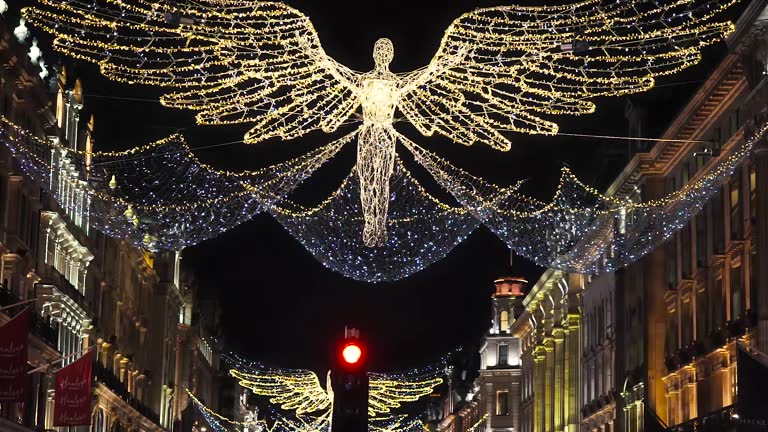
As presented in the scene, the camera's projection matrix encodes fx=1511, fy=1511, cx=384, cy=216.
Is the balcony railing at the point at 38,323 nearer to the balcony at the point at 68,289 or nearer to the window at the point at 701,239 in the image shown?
the balcony at the point at 68,289

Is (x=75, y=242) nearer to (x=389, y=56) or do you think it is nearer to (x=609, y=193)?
(x=609, y=193)

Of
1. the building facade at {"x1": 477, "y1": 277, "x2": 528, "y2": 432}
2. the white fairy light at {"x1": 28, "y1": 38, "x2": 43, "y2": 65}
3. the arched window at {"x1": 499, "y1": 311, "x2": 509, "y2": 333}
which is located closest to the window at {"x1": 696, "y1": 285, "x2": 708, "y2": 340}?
the white fairy light at {"x1": 28, "y1": 38, "x2": 43, "y2": 65}

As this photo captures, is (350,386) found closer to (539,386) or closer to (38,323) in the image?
(38,323)

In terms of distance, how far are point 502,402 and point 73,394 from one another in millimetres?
89413

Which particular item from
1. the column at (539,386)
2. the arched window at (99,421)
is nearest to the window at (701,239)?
the arched window at (99,421)

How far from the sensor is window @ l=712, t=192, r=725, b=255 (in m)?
47.8

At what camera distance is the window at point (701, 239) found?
1992 inches

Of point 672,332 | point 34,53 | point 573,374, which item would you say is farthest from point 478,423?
point 34,53

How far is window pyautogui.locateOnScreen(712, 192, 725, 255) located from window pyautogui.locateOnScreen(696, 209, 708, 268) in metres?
1.33

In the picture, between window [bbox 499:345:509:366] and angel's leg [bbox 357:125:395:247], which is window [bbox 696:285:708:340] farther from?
window [bbox 499:345:509:366]

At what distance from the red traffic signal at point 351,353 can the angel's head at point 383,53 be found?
33.3 feet

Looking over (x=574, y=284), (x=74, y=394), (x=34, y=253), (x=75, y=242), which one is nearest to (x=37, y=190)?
(x=34, y=253)

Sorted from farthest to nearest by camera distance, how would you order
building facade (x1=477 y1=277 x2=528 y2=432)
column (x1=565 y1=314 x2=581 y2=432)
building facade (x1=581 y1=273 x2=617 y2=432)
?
building facade (x1=477 y1=277 x2=528 y2=432) → column (x1=565 y1=314 x2=581 y2=432) → building facade (x1=581 y1=273 x2=617 y2=432)

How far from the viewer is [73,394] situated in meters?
39.2
